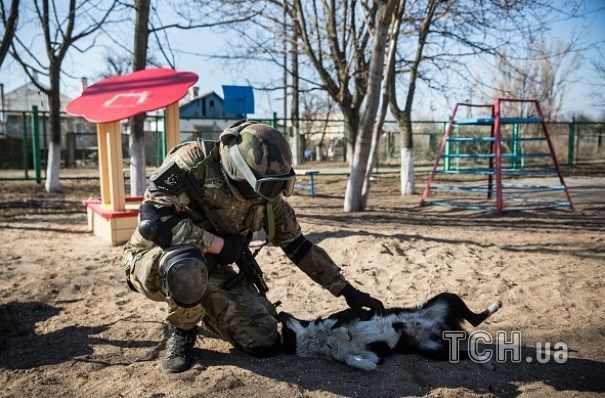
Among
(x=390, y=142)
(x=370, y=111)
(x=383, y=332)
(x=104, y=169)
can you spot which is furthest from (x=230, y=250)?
(x=390, y=142)

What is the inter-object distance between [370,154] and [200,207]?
511 cm

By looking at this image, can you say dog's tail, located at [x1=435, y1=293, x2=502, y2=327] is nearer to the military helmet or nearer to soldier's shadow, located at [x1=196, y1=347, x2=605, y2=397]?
soldier's shadow, located at [x1=196, y1=347, x2=605, y2=397]

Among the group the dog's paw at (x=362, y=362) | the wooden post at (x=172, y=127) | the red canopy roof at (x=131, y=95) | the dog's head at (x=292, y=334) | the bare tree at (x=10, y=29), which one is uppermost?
the bare tree at (x=10, y=29)

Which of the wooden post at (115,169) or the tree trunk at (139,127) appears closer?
the wooden post at (115,169)

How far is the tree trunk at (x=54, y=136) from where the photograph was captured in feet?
33.5

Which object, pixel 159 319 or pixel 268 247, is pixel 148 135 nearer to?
pixel 268 247

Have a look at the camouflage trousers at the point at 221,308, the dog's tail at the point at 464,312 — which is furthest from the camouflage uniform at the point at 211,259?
the dog's tail at the point at 464,312

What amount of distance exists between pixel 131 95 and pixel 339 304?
3.15m

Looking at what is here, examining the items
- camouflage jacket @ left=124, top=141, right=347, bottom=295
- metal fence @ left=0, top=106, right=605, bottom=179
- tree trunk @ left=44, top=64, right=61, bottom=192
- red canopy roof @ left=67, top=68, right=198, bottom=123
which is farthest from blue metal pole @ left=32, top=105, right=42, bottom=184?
camouflage jacket @ left=124, top=141, right=347, bottom=295

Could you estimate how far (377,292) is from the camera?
379 cm

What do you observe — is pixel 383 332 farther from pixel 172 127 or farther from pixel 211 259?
pixel 172 127

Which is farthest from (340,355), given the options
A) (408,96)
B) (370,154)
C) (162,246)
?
(408,96)

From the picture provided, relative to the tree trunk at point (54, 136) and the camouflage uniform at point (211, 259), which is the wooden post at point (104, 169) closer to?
the camouflage uniform at point (211, 259)

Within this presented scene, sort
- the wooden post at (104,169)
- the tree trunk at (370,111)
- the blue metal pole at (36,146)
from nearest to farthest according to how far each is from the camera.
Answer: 1. the wooden post at (104,169)
2. the tree trunk at (370,111)
3. the blue metal pole at (36,146)
